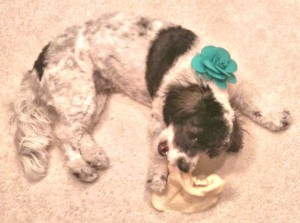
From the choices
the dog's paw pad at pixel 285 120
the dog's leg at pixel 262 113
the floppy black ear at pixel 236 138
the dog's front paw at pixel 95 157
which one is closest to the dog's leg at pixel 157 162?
the dog's front paw at pixel 95 157

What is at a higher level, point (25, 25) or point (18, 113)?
point (25, 25)

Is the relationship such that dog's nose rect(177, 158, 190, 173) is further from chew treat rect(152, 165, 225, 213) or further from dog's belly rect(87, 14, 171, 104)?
dog's belly rect(87, 14, 171, 104)

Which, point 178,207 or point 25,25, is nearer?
point 178,207

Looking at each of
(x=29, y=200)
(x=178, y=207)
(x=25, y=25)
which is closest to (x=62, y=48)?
(x=25, y=25)

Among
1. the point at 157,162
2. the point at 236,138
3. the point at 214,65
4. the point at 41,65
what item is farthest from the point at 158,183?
the point at 41,65

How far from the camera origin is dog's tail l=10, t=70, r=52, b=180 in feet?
8.38

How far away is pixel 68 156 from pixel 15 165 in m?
0.33

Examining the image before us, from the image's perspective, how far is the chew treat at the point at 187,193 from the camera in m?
2.33

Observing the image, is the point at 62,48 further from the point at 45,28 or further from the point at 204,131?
the point at 204,131

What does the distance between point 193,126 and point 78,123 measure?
A: 2.40 ft

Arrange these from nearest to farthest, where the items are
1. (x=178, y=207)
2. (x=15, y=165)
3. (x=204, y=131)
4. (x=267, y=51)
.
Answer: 1. (x=204, y=131)
2. (x=178, y=207)
3. (x=15, y=165)
4. (x=267, y=51)

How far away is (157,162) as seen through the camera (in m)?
2.53

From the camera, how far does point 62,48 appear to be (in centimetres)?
258

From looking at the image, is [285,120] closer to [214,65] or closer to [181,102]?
[214,65]
